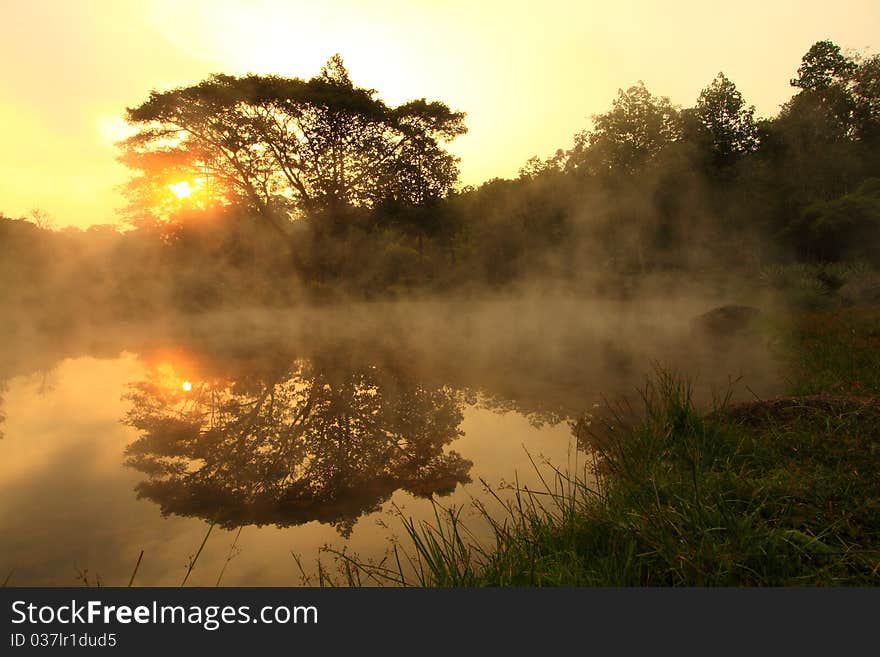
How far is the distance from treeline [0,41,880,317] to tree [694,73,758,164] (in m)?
0.08

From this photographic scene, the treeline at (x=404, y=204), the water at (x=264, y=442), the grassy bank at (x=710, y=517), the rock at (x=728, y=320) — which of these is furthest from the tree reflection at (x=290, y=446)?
the treeline at (x=404, y=204)

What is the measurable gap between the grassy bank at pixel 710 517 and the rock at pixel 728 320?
723 cm

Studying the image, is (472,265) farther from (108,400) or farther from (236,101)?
(108,400)

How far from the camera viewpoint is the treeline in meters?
16.2

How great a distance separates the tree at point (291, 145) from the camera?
1720cm

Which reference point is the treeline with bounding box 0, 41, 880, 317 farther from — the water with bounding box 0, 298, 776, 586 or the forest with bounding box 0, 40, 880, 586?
the water with bounding box 0, 298, 776, 586

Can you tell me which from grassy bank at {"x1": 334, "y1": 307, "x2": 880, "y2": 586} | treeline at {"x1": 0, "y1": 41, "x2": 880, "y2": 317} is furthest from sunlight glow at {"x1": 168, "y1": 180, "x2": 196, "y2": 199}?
grassy bank at {"x1": 334, "y1": 307, "x2": 880, "y2": 586}

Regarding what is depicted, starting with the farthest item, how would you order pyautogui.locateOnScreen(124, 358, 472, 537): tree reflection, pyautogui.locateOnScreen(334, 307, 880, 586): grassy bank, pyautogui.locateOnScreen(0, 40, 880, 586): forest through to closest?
pyautogui.locateOnScreen(124, 358, 472, 537): tree reflection
pyautogui.locateOnScreen(0, 40, 880, 586): forest
pyautogui.locateOnScreen(334, 307, 880, 586): grassy bank

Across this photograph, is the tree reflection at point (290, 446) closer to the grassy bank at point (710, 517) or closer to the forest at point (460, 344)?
the forest at point (460, 344)

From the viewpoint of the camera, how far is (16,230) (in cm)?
1619

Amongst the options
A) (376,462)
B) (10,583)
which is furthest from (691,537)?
(10,583)

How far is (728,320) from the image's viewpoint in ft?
32.7

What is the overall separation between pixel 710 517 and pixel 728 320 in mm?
9390

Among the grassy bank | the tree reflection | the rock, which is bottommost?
the grassy bank
